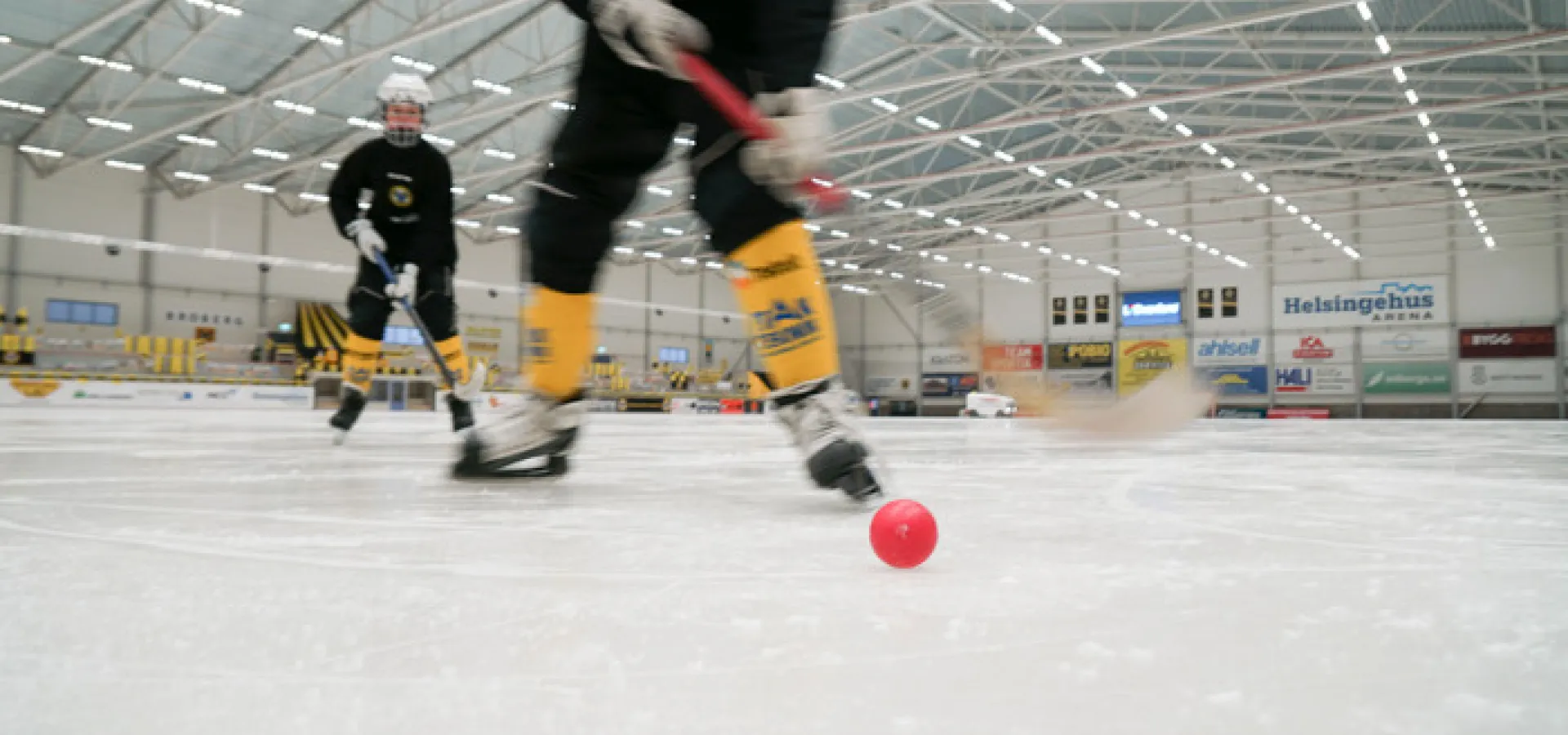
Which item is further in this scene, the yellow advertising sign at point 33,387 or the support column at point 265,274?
the support column at point 265,274

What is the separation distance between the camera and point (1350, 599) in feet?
2.09

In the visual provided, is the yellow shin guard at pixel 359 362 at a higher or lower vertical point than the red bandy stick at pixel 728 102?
lower

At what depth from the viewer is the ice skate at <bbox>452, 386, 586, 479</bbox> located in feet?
5.42

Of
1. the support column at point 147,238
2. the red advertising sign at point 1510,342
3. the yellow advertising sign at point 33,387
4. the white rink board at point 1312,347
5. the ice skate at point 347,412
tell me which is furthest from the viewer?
the white rink board at point 1312,347

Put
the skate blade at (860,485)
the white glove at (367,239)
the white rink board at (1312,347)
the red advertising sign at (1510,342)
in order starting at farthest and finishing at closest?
the white rink board at (1312,347) → the red advertising sign at (1510,342) → the white glove at (367,239) → the skate blade at (860,485)

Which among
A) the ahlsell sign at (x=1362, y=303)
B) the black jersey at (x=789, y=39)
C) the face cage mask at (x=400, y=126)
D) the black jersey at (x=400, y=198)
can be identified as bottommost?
the black jersey at (x=789, y=39)

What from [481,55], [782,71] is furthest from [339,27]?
[782,71]

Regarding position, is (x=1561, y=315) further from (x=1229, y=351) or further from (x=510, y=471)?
(x=510, y=471)

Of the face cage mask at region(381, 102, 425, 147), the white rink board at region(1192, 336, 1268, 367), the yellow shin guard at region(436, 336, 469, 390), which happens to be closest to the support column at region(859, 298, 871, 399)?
the white rink board at region(1192, 336, 1268, 367)

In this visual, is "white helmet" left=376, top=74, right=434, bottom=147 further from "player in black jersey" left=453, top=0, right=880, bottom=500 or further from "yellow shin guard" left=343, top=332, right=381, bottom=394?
"player in black jersey" left=453, top=0, right=880, bottom=500

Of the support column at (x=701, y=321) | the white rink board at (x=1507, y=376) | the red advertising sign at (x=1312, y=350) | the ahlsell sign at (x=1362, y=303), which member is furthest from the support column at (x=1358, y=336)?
the support column at (x=701, y=321)

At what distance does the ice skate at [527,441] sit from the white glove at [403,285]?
177 centimetres

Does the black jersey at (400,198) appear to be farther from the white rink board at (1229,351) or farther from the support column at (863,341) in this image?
the support column at (863,341)

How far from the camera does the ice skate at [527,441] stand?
165 centimetres
